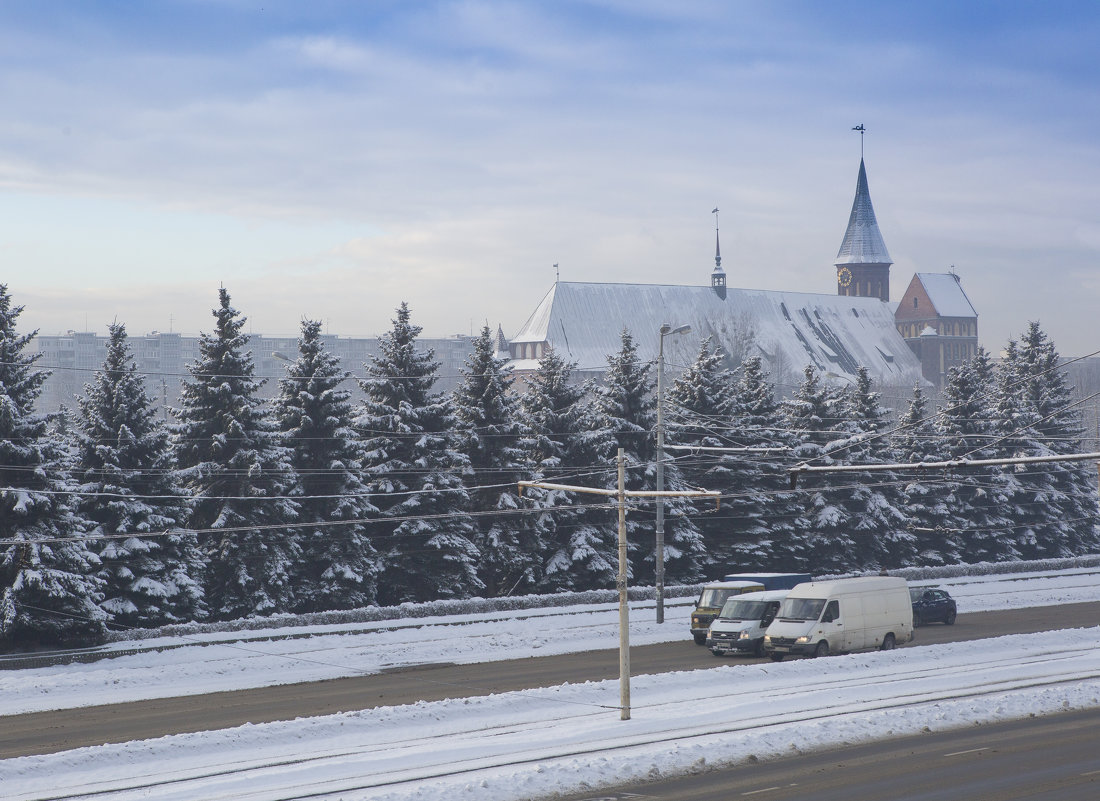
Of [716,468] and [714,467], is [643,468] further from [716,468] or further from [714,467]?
[714,467]

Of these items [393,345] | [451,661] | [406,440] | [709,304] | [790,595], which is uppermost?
[709,304]

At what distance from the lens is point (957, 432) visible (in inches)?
2692

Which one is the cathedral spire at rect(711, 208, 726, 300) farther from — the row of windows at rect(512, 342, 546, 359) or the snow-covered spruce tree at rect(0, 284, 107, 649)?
the snow-covered spruce tree at rect(0, 284, 107, 649)

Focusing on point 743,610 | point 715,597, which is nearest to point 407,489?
point 715,597

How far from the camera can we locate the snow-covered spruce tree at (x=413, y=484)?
4644 cm

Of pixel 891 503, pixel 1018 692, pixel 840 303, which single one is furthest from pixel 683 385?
pixel 840 303

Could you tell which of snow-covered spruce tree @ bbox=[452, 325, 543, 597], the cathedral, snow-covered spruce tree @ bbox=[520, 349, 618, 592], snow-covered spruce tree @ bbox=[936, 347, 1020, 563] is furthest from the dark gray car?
the cathedral

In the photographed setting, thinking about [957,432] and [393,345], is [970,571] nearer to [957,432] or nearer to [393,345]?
[957,432]

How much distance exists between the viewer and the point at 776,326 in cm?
16888

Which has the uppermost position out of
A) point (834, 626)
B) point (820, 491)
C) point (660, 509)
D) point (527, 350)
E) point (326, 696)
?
point (527, 350)

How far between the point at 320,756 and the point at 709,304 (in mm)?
147691

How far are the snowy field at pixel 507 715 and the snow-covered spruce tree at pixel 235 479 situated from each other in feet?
13.9

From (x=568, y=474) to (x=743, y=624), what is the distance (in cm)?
1649

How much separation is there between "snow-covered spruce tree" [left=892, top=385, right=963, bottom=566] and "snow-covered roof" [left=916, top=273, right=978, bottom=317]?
134432mm
